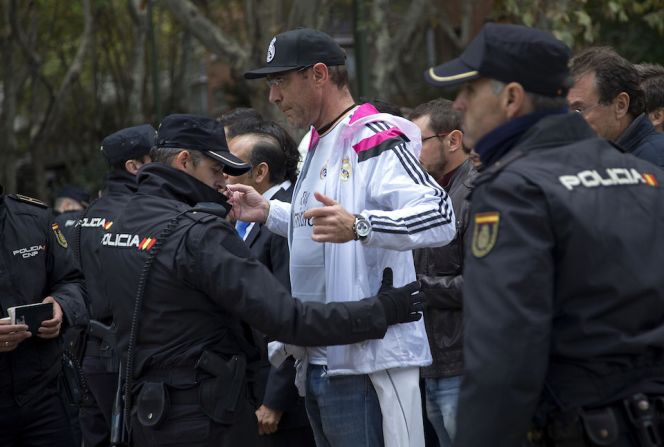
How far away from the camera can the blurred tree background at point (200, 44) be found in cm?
1251

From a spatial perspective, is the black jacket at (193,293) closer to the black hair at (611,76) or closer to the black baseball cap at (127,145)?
the black hair at (611,76)

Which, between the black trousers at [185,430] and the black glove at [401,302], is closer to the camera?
the black glove at [401,302]

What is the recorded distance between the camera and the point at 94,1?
2106 cm

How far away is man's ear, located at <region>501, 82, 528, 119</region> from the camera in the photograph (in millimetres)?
3098

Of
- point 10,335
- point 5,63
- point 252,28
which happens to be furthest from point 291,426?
point 5,63

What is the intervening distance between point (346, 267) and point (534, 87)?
4.38ft

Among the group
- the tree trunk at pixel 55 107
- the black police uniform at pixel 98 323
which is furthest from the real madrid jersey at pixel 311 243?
the tree trunk at pixel 55 107

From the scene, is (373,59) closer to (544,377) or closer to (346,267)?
(346,267)

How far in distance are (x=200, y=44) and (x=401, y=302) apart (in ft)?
71.9

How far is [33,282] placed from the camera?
5883 millimetres

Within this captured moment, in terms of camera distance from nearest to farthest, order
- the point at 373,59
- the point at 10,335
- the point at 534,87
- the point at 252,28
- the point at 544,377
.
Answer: the point at 544,377, the point at 534,87, the point at 10,335, the point at 252,28, the point at 373,59

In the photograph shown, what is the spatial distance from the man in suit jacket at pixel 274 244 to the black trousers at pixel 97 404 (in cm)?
128

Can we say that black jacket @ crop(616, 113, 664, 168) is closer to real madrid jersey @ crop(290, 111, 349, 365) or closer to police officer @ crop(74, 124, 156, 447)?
real madrid jersey @ crop(290, 111, 349, 365)

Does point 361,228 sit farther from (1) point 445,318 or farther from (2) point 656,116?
(2) point 656,116
